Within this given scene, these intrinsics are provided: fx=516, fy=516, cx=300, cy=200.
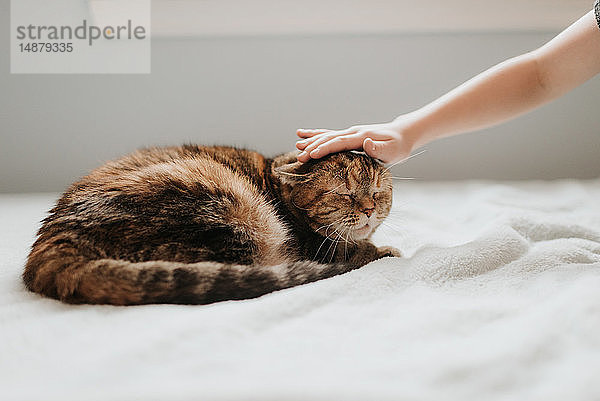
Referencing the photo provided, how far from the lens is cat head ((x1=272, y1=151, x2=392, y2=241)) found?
1362 mm

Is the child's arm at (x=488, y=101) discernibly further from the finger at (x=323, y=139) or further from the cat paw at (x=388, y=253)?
the cat paw at (x=388, y=253)

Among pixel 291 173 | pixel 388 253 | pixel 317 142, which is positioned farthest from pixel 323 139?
pixel 388 253

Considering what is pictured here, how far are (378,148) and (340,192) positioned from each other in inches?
6.0

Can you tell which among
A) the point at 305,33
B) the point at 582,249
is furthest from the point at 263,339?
the point at 305,33

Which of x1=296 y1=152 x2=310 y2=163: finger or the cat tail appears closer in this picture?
the cat tail

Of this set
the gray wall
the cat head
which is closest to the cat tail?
the cat head

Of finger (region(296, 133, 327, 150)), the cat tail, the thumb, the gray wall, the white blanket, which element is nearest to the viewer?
the white blanket

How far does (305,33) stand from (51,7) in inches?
45.2

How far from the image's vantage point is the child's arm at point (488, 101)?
1.36 meters

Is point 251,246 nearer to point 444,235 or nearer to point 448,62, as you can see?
point 444,235

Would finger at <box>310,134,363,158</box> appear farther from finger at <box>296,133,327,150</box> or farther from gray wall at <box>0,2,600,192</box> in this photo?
gray wall at <box>0,2,600,192</box>

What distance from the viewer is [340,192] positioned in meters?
1.37

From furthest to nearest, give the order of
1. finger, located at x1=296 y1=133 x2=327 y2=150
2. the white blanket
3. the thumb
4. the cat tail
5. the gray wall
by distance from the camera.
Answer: the gray wall < finger, located at x1=296 y1=133 x2=327 y2=150 < the thumb < the cat tail < the white blanket

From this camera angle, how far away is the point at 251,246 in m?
1.22
